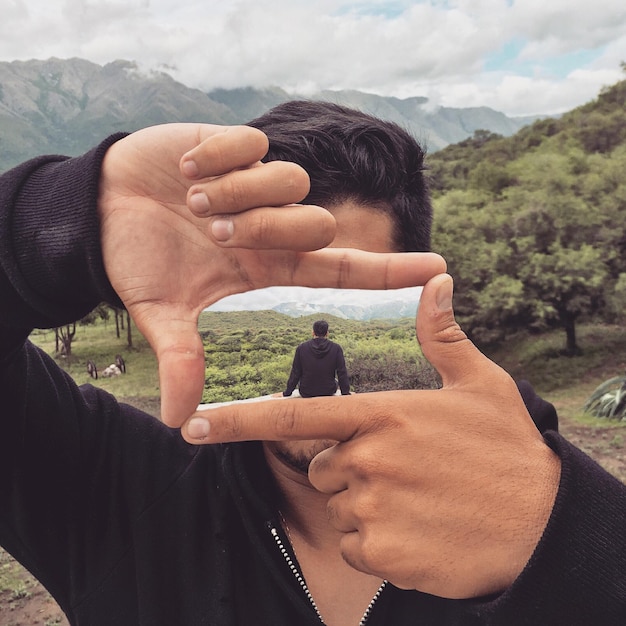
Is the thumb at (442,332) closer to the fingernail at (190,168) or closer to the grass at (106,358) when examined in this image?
the fingernail at (190,168)

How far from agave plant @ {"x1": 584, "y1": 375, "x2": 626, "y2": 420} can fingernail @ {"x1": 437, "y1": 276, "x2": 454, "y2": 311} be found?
458 inches

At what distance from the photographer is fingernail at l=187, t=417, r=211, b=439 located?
1.32m

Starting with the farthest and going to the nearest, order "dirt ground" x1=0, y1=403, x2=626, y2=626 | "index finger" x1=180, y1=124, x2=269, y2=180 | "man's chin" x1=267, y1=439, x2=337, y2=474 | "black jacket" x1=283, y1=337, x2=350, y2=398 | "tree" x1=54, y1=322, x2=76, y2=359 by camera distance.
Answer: "tree" x1=54, y1=322, x2=76, y2=359
"dirt ground" x1=0, y1=403, x2=626, y2=626
"man's chin" x1=267, y1=439, x2=337, y2=474
"black jacket" x1=283, y1=337, x2=350, y2=398
"index finger" x1=180, y1=124, x2=269, y2=180

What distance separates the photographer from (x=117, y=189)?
5.19 feet

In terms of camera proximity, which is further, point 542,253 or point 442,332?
point 542,253

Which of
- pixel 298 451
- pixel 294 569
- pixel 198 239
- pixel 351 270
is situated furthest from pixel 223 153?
pixel 294 569

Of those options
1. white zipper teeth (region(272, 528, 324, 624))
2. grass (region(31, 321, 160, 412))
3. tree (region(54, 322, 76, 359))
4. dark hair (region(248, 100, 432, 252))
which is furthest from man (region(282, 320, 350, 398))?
tree (region(54, 322, 76, 359))

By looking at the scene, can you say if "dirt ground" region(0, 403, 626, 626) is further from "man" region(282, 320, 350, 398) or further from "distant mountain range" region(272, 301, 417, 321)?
"distant mountain range" region(272, 301, 417, 321)

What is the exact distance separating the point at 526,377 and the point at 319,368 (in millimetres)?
17086

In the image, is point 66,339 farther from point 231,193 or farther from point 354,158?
point 231,193

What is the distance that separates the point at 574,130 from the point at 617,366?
849 inches

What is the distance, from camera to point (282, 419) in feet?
4.37

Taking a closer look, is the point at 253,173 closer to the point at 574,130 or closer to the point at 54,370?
the point at 54,370

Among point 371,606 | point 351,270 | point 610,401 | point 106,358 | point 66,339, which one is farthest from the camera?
point 106,358
